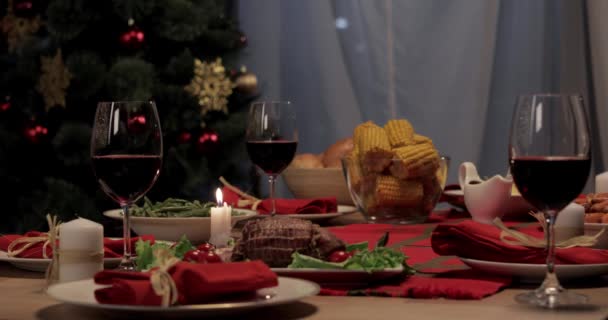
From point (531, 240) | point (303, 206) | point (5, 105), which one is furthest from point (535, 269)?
point (5, 105)

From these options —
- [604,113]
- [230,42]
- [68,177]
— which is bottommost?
[68,177]

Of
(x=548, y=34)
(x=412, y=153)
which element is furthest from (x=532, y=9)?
(x=412, y=153)

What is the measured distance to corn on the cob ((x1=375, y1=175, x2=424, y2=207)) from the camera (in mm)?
1712

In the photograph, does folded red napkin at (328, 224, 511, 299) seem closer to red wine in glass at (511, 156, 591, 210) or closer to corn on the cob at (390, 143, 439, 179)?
red wine in glass at (511, 156, 591, 210)

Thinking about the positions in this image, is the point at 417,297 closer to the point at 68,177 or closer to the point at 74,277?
the point at 74,277

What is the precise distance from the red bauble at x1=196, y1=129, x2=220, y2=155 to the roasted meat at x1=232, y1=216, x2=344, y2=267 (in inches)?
106

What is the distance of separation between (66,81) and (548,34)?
1.80 metres

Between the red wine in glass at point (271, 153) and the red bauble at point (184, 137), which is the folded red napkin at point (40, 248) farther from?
the red bauble at point (184, 137)

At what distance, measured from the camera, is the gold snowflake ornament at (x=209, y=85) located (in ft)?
12.3

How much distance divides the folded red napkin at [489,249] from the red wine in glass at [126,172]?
1.14ft

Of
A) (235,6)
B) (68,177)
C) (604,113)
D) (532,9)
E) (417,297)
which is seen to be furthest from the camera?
(235,6)

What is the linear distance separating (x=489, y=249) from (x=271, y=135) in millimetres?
549

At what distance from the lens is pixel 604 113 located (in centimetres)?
337

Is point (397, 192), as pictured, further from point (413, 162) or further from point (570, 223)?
point (570, 223)
